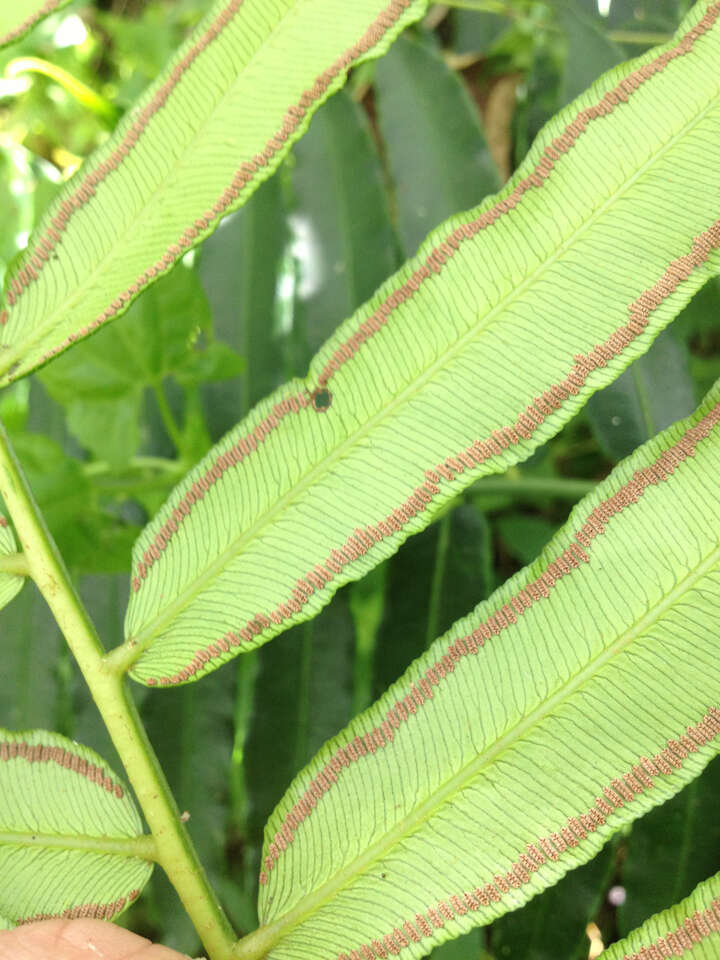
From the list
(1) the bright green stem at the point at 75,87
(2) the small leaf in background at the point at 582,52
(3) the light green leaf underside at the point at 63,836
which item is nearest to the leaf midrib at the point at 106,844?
(3) the light green leaf underside at the point at 63,836

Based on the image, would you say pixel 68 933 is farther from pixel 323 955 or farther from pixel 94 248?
pixel 94 248

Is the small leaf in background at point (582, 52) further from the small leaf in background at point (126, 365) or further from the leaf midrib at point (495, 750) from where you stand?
the leaf midrib at point (495, 750)

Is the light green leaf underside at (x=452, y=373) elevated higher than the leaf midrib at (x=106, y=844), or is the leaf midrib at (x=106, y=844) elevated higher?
the light green leaf underside at (x=452, y=373)

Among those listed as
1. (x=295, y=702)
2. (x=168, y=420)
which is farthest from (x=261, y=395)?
(x=295, y=702)

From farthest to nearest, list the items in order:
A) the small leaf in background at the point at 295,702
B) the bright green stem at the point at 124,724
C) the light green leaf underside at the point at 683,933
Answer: the small leaf in background at the point at 295,702
the bright green stem at the point at 124,724
the light green leaf underside at the point at 683,933

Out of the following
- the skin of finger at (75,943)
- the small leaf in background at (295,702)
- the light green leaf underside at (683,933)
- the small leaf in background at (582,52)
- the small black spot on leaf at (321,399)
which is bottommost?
the small leaf in background at (295,702)

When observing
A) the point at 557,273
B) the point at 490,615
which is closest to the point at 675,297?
the point at 557,273

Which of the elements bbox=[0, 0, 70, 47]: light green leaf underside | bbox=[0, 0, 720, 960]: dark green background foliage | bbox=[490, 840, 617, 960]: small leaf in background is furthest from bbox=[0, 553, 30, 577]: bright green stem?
bbox=[490, 840, 617, 960]: small leaf in background
